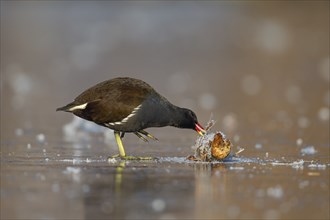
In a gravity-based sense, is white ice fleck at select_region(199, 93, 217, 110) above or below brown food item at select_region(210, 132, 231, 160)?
above

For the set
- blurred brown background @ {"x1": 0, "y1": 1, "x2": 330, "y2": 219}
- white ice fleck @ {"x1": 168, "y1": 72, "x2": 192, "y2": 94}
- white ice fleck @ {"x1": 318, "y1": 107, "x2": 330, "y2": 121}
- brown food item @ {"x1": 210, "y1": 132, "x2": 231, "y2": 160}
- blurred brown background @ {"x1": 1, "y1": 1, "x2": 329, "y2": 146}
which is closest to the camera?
blurred brown background @ {"x1": 0, "y1": 1, "x2": 330, "y2": 219}

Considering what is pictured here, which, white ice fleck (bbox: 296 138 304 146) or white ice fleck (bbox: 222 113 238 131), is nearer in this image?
white ice fleck (bbox: 296 138 304 146)

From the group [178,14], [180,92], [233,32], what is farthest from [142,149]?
[178,14]

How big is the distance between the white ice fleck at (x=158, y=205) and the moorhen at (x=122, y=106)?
113 inches

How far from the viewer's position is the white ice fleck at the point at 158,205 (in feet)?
25.6

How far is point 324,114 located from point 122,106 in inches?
255

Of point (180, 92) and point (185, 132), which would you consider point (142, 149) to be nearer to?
point (185, 132)

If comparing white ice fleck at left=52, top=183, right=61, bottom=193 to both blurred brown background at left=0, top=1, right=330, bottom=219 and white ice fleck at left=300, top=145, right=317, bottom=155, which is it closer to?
blurred brown background at left=0, top=1, right=330, bottom=219

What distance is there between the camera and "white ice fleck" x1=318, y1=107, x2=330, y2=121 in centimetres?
1621

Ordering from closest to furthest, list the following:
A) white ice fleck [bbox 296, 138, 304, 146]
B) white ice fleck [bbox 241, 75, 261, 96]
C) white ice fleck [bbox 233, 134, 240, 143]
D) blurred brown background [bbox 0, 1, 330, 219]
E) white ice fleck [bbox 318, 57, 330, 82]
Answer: blurred brown background [bbox 0, 1, 330, 219] → white ice fleck [bbox 296, 138, 304, 146] → white ice fleck [bbox 233, 134, 240, 143] → white ice fleck [bbox 241, 75, 261, 96] → white ice fleck [bbox 318, 57, 330, 82]

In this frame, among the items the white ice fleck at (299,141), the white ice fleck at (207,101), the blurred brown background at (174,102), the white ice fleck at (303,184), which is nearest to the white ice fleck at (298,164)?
the blurred brown background at (174,102)

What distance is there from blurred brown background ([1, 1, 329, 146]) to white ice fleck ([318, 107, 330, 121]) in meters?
0.02

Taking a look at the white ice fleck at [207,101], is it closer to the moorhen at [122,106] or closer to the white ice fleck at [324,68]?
the white ice fleck at [324,68]

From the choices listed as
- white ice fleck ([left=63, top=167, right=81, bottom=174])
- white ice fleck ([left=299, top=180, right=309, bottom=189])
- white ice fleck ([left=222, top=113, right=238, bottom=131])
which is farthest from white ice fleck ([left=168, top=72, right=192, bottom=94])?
white ice fleck ([left=299, top=180, right=309, bottom=189])
